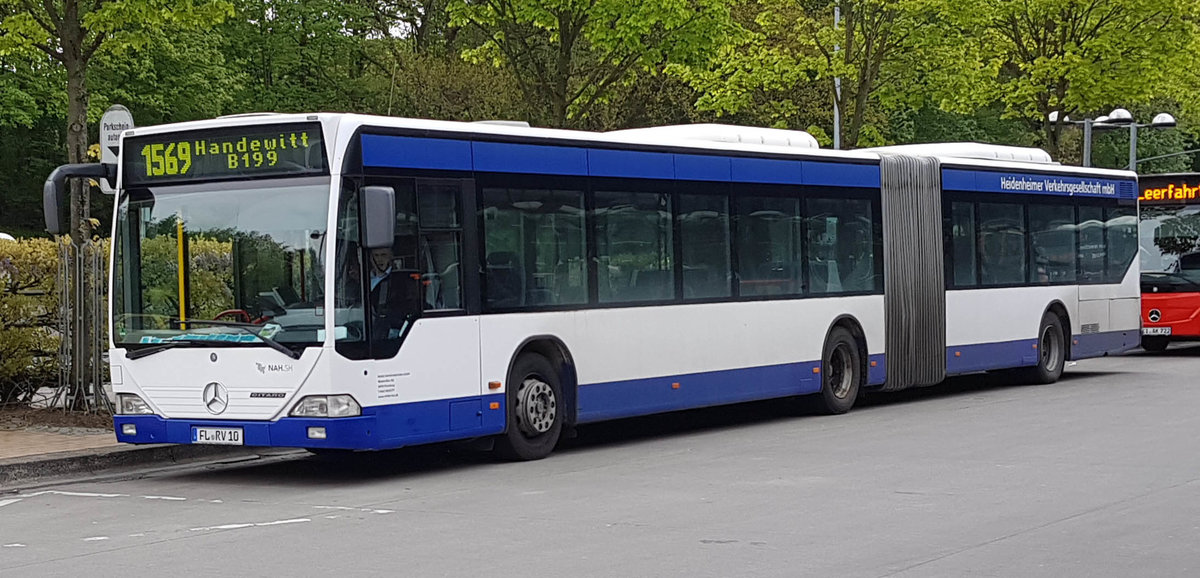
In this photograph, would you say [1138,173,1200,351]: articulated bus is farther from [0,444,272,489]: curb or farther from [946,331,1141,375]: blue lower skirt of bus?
[0,444,272,489]: curb

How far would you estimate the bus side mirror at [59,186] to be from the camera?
13852 mm

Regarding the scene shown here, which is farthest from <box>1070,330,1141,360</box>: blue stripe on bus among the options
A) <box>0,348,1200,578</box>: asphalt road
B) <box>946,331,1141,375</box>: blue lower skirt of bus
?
<box>0,348,1200,578</box>: asphalt road

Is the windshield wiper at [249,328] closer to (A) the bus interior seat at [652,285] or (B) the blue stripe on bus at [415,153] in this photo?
(B) the blue stripe on bus at [415,153]

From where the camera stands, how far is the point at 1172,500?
11469mm

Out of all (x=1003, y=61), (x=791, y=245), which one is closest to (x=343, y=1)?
(x=1003, y=61)

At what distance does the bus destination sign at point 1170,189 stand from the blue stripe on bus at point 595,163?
1183 centimetres

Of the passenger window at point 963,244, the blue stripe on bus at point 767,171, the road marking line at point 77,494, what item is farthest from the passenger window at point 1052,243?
the road marking line at point 77,494

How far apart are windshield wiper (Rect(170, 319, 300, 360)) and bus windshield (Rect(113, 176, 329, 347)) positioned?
20 millimetres

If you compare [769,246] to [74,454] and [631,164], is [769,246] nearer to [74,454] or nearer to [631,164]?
[631,164]

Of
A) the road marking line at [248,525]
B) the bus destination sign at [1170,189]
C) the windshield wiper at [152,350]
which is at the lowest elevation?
the road marking line at [248,525]

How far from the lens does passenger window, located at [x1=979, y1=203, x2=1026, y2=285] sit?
22.3 metres

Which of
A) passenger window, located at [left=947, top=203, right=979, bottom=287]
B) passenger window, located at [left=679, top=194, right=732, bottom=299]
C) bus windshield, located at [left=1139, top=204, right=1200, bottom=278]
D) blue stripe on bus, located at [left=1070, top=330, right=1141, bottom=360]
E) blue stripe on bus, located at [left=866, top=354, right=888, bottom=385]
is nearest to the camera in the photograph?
passenger window, located at [left=679, top=194, right=732, bottom=299]

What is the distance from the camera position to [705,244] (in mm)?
17266

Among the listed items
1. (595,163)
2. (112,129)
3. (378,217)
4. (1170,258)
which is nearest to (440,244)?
(378,217)
